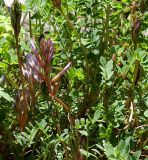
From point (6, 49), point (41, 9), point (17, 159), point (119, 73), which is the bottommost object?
point (17, 159)

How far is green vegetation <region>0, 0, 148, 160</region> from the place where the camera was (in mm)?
1290

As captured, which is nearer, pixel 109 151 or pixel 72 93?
pixel 109 151

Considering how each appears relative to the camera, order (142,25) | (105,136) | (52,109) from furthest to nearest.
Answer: (142,25) → (52,109) → (105,136)

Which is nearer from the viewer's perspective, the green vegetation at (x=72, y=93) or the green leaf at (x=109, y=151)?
the green leaf at (x=109, y=151)

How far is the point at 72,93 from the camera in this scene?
1.56 metres

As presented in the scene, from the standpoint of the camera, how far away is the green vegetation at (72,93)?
129cm

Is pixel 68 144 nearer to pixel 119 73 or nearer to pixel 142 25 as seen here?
pixel 119 73

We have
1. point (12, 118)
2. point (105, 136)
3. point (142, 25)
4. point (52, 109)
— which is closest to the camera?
point (105, 136)

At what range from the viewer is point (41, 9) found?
1639mm

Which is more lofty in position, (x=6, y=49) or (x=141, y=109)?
(x=6, y=49)

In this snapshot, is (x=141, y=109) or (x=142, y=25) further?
(x=142, y=25)

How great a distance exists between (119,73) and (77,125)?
1.05ft

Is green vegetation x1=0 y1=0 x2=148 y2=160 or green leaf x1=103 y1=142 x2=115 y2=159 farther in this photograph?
green vegetation x1=0 y1=0 x2=148 y2=160

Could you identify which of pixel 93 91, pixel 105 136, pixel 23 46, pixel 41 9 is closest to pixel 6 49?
pixel 23 46
